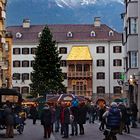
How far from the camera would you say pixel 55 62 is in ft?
305

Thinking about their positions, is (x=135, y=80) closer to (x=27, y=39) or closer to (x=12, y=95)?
(x=12, y=95)

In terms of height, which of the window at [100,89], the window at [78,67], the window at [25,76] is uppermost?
the window at [78,67]

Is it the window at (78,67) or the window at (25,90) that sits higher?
the window at (78,67)

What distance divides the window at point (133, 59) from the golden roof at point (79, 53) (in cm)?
5837

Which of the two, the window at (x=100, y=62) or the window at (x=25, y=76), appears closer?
the window at (x=100, y=62)

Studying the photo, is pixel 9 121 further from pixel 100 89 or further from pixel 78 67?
pixel 100 89

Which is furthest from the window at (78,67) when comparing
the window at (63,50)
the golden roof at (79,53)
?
the window at (63,50)

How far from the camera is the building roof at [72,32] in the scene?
11738cm

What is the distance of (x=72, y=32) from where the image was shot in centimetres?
12175

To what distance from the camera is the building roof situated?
11738 centimetres

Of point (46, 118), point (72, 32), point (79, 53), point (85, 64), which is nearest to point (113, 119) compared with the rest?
point (46, 118)

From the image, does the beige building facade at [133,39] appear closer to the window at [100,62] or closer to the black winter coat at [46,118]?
the black winter coat at [46,118]

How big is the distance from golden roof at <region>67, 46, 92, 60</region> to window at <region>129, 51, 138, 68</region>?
191 ft

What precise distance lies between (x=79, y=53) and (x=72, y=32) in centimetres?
799
